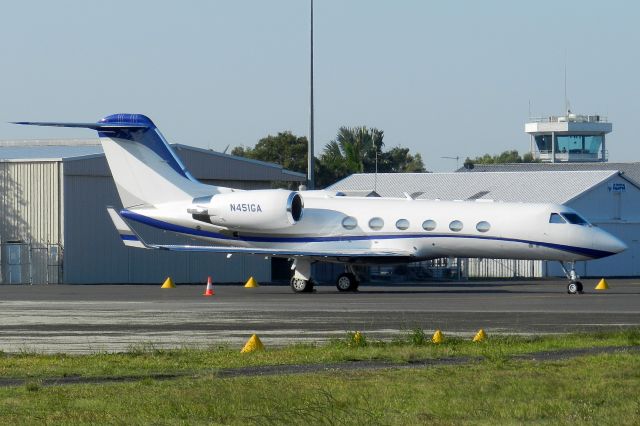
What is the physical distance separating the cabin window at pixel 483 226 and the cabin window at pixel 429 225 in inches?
57.4

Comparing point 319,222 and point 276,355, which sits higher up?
point 319,222

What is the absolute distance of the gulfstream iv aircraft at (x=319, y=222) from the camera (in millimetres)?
39719

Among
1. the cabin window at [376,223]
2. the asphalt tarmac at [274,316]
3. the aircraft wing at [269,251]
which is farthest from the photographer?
the cabin window at [376,223]

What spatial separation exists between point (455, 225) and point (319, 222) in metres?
4.67

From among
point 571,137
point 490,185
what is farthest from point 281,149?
point 490,185

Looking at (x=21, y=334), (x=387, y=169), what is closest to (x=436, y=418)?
(x=21, y=334)

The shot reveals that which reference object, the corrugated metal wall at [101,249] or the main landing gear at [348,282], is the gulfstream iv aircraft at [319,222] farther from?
the corrugated metal wall at [101,249]

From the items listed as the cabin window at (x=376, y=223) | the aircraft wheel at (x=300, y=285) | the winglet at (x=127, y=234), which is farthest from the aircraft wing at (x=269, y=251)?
the aircraft wheel at (x=300, y=285)

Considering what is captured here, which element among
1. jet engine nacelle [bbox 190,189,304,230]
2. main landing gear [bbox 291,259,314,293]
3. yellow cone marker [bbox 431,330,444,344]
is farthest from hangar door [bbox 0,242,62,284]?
yellow cone marker [bbox 431,330,444,344]

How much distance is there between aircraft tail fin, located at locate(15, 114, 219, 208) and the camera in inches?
1719

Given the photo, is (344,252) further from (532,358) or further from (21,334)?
(532,358)

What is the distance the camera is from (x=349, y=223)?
138 feet

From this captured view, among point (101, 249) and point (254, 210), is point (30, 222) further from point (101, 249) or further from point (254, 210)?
point (254, 210)

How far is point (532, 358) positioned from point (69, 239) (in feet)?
122
